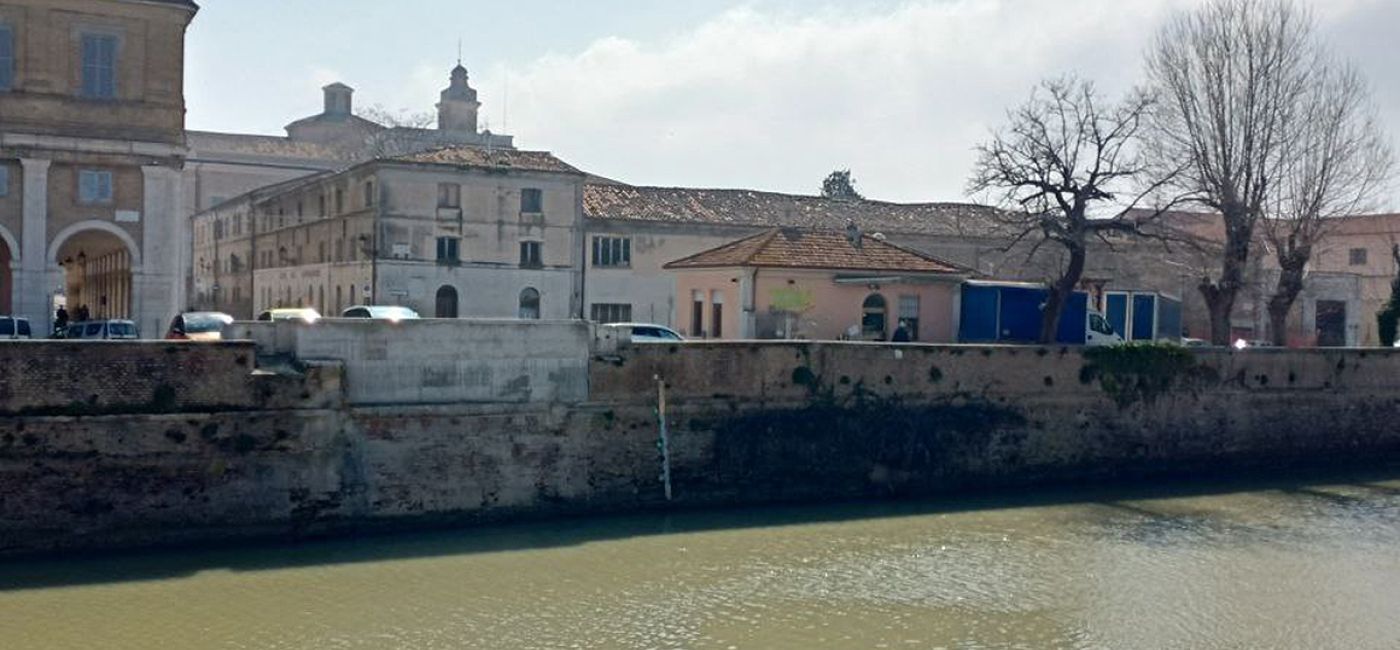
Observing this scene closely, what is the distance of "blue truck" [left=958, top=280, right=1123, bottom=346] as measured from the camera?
3672 centimetres

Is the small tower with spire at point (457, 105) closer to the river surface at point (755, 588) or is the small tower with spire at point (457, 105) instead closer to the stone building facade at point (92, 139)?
the stone building facade at point (92, 139)

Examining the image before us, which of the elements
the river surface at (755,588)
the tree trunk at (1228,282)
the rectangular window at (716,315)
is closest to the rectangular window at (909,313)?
the rectangular window at (716,315)

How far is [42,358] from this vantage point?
19.5 metres

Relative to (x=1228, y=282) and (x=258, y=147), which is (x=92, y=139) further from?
(x=258, y=147)

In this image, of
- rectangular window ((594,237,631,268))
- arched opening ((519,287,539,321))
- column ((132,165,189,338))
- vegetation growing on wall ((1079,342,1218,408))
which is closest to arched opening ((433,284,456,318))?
arched opening ((519,287,539,321))

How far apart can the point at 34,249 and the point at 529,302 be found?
Answer: 17.0 metres

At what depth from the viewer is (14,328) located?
90.6 feet

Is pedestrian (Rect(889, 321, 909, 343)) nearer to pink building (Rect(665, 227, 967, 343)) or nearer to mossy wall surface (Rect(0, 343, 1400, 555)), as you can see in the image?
pink building (Rect(665, 227, 967, 343))

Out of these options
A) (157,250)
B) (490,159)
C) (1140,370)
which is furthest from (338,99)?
(1140,370)

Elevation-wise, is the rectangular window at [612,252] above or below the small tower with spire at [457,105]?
below

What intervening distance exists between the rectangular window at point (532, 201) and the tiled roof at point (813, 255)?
853cm

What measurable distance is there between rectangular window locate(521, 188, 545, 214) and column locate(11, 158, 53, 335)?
16.1 m

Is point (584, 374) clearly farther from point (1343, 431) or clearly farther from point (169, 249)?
point (1343, 431)

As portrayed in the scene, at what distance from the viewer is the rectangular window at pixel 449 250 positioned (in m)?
43.7
